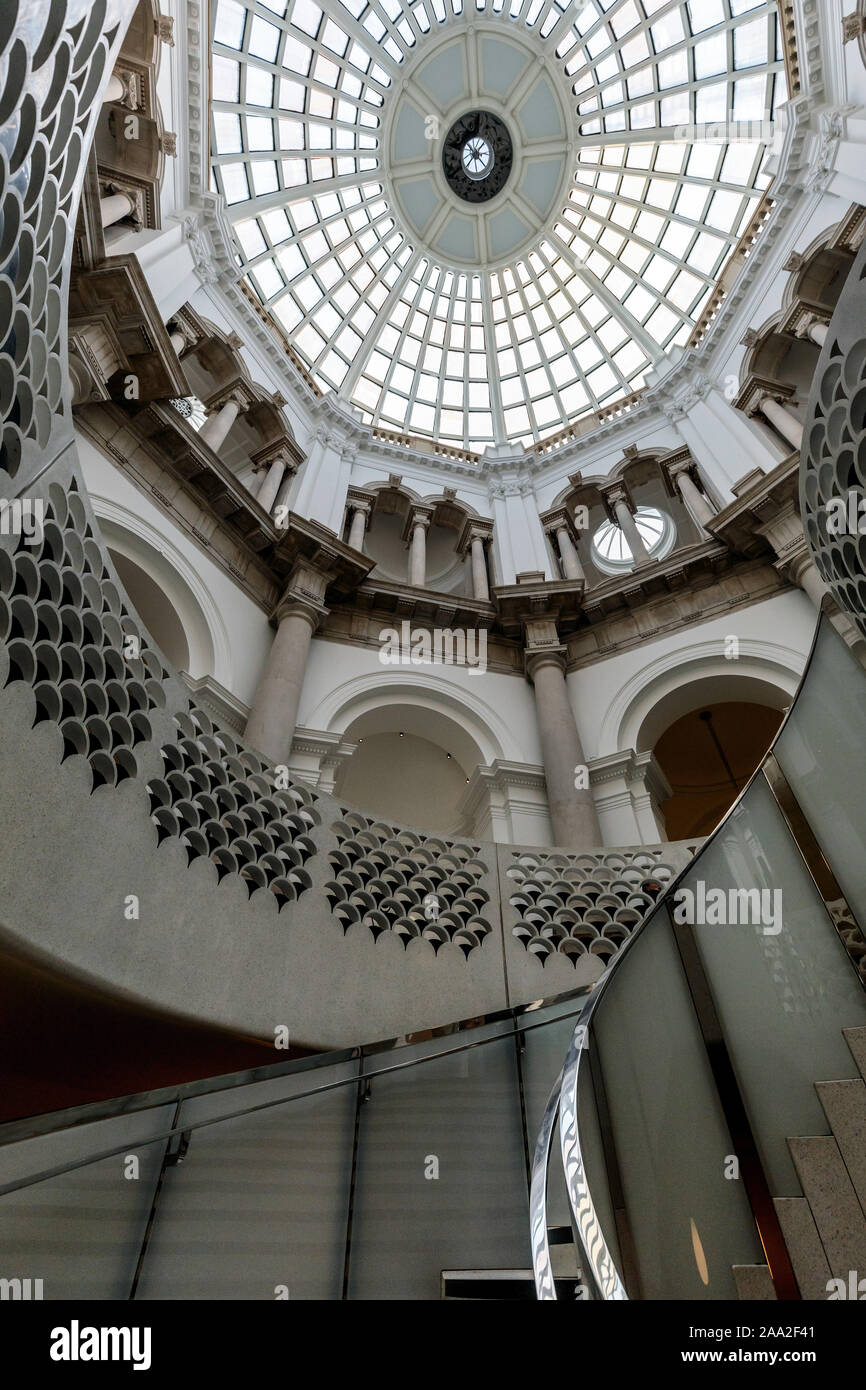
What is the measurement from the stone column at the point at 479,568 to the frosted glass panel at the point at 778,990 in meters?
11.3

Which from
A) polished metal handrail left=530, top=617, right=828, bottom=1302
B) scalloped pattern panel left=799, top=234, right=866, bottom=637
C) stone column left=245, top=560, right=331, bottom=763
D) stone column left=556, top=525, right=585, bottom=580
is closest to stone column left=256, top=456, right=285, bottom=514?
stone column left=245, top=560, right=331, bottom=763

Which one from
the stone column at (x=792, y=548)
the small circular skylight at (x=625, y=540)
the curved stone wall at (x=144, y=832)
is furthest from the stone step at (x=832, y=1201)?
the small circular skylight at (x=625, y=540)

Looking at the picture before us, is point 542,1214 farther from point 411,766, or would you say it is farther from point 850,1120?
point 411,766

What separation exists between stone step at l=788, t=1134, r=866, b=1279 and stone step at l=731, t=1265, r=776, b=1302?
26 cm

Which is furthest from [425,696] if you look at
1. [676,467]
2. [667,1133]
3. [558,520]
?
[667,1133]

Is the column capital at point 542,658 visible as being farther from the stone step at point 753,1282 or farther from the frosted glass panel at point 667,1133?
the stone step at point 753,1282

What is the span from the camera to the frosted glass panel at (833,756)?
178 inches

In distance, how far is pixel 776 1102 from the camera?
355 centimetres

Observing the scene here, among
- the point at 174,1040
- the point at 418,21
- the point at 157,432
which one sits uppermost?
the point at 418,21

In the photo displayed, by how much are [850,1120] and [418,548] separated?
15.0m
